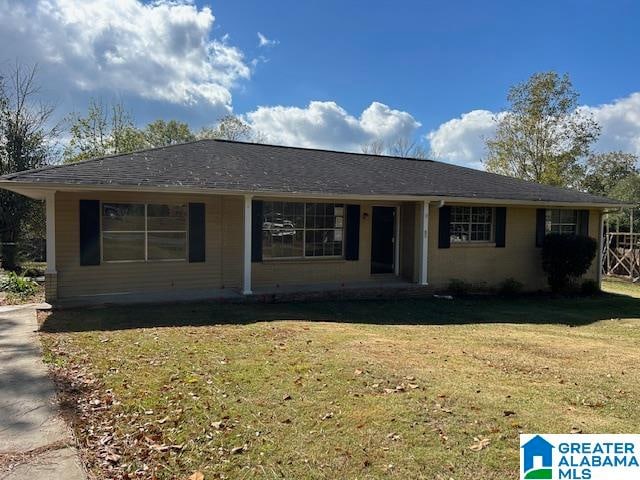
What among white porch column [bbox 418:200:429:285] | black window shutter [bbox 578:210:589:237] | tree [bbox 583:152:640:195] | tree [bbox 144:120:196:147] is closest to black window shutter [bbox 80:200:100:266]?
white porch column [bbox 418:200:429:285]

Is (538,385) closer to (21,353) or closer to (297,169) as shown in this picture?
(21,353)

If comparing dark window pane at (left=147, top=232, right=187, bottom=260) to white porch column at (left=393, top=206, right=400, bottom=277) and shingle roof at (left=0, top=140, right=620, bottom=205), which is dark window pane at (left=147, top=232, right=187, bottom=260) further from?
white porch column at (left=393, top=206, right=400, bottom=277)

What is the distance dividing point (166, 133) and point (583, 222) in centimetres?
2891

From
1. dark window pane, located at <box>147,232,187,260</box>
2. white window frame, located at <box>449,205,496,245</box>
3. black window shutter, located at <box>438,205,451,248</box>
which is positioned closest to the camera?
dark window pane, located at <box>147,232,187,260</box>

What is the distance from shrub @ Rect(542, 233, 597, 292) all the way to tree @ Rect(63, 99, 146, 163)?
77.6ft

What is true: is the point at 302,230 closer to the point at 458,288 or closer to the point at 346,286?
the point at 346,286

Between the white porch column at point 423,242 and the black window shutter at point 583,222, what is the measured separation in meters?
5.81

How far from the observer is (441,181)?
13.5 metres

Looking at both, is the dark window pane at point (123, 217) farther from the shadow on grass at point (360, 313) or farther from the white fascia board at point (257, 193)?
the shadow on grass at point (360, 313)

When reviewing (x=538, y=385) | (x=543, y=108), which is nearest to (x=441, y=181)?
(x=538, y=385)

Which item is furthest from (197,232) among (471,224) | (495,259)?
(495,259)

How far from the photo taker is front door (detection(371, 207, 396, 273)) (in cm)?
1257

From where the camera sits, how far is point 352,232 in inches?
475

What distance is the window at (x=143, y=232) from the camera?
32.4 ft
